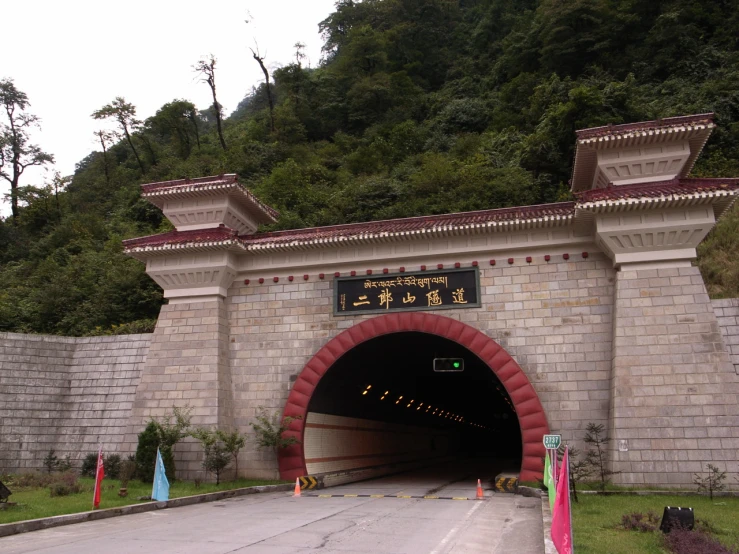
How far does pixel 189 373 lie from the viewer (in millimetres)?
15727

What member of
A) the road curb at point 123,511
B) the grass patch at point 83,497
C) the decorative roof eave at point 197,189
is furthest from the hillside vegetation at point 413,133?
the road curb at point 123,511

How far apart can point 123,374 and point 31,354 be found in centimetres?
285

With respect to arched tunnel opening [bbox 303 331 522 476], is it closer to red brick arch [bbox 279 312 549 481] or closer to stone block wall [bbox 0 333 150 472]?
red brick arch [bbox 279 312 549 481]

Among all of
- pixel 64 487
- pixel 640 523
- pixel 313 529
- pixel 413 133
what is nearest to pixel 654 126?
pixel 640 523

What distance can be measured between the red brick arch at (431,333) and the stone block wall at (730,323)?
4.50 metres

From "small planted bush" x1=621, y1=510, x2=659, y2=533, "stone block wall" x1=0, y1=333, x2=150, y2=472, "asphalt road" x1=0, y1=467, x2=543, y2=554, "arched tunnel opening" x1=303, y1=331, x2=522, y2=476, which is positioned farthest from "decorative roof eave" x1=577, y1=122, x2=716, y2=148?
"stone block wall" x1=0, y1=333, x2=150, y2=472

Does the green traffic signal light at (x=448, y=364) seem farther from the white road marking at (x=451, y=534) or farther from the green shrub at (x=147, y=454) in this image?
the green shrub at (x=147, y=454)

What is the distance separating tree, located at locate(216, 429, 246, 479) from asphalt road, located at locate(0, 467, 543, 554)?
1787mm

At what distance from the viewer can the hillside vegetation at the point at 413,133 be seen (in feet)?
90.4

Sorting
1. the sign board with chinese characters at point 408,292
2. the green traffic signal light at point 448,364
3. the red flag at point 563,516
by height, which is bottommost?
the red flag at point 563,516

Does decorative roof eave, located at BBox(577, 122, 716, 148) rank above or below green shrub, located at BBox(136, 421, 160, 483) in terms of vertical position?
above

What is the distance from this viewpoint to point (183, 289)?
16.6 metres

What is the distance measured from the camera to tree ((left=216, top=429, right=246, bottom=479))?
14.1m

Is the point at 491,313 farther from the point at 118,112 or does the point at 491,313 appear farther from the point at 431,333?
the point at 118,112
